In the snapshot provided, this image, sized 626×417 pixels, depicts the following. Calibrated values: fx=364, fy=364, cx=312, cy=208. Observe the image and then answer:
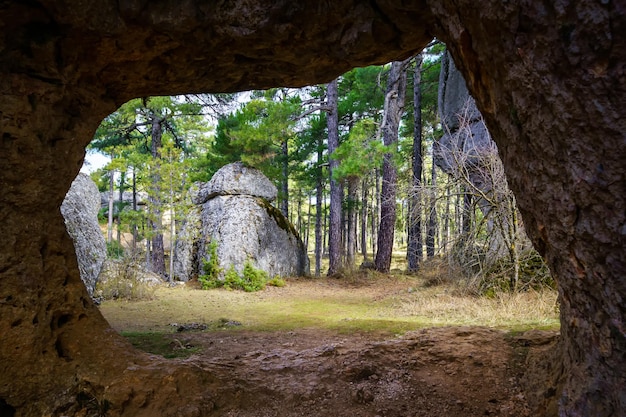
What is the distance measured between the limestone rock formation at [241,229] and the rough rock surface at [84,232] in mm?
3955

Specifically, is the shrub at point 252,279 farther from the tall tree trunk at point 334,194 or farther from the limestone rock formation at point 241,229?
the tall tree trunk at point 334,194

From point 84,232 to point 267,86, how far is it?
632 centimetres

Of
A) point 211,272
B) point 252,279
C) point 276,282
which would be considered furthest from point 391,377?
point 211,272

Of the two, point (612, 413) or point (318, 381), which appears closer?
point (612, 413)

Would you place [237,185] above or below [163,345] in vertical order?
above

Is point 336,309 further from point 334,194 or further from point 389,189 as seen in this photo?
point 334,194

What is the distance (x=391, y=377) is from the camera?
3.21m

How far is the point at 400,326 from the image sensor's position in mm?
5508

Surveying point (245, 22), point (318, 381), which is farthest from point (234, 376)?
point (245, 22)

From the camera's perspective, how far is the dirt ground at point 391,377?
2795 millimetres

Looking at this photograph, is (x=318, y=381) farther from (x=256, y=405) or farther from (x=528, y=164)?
(x=528, y=164)

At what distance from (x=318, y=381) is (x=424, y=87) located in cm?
1676

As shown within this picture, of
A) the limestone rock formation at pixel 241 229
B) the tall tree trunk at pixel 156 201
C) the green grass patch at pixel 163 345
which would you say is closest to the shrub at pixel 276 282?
the limestone rock formation at pixel 241 229

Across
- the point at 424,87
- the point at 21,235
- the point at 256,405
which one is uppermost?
the point at 424,87
